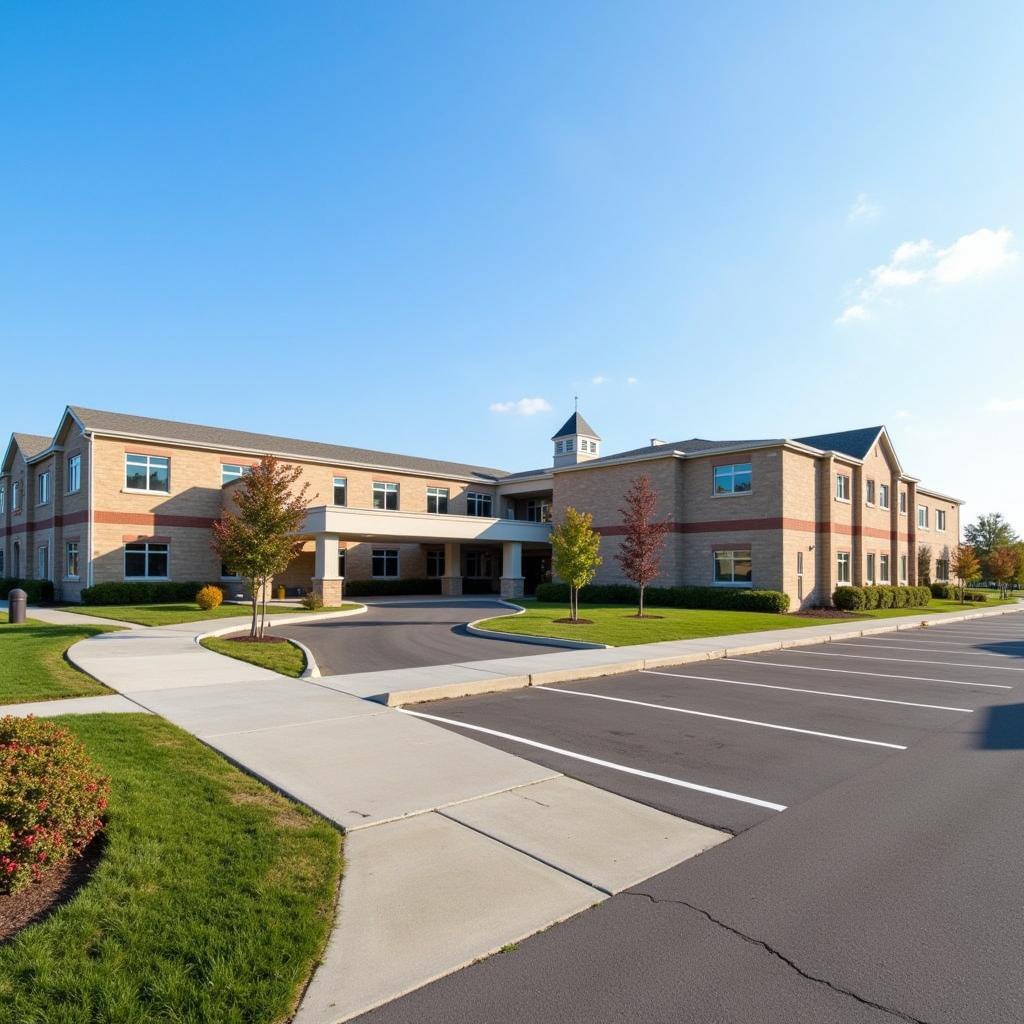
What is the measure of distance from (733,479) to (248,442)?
2474cm

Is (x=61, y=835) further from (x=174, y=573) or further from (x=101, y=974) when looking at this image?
(x=174, y=573)

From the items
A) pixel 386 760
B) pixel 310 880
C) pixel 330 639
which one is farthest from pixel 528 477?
pixel 310 880

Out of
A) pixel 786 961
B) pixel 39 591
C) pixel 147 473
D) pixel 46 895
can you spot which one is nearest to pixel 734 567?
pixel 147 473

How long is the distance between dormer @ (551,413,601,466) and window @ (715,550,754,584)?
1534 cm

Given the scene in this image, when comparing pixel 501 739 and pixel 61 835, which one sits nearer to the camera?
pixel 61 835

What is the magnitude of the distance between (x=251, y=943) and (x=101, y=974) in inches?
26.1

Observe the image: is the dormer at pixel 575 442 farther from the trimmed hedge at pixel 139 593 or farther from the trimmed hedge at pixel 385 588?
the trimmed hedge at pixel 139 593

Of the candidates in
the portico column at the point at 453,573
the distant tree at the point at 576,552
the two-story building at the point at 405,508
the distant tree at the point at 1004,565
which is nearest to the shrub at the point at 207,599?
the two-story building at the point at 405,508

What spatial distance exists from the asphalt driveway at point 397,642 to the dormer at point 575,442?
1957cm

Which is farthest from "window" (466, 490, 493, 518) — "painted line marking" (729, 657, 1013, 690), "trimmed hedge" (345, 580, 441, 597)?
"painted line marking" (729, 657, 1013, 690)

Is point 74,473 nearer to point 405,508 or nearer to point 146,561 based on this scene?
point 146,561

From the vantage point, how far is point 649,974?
11.6 ft

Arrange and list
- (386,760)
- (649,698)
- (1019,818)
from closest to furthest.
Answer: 1. (1019,818)
2. (386,760)
3. (649,698)

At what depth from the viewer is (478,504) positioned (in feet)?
149
